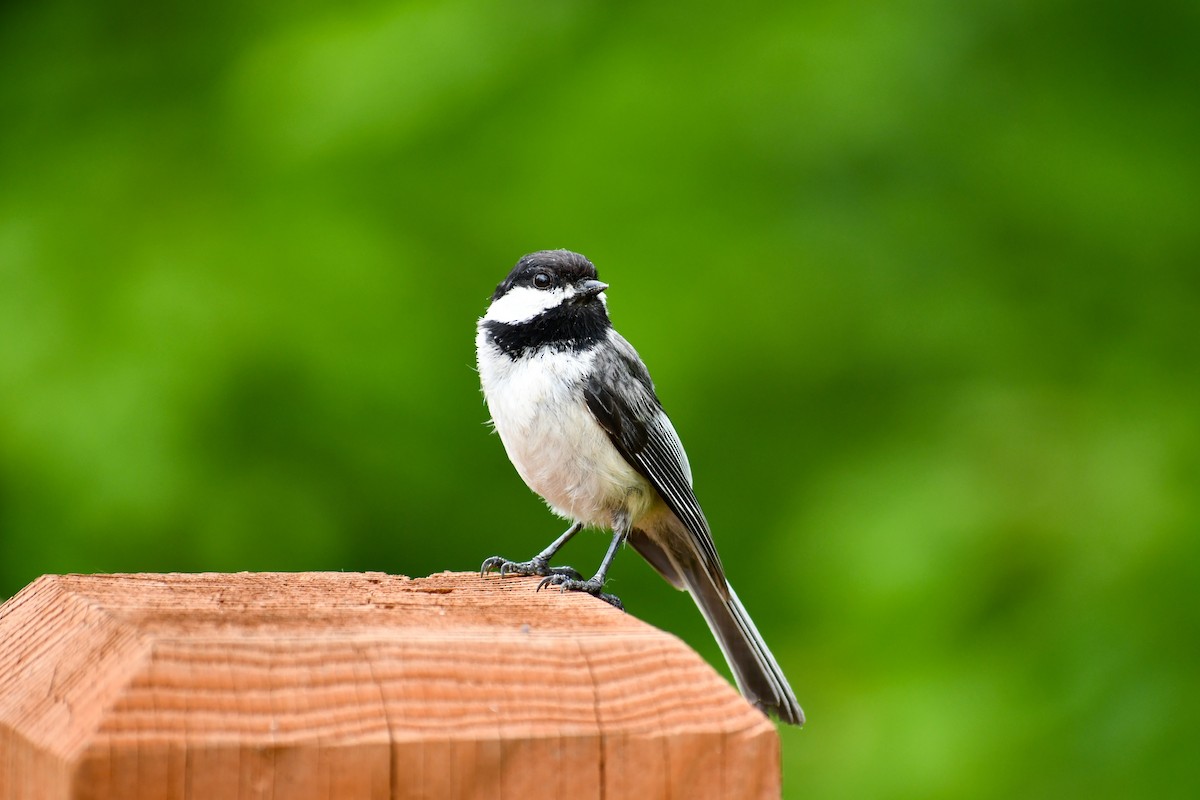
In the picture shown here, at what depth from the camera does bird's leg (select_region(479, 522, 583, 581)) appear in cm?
359

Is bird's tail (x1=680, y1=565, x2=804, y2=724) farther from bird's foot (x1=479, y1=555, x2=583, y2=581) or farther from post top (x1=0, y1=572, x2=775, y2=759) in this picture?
post top (x1=0, y1=572, x2=775, y2=759)

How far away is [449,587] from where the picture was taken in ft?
8.09

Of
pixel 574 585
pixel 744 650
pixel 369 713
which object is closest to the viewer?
pixel 369 713

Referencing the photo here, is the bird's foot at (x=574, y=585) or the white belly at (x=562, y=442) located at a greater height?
the white belly at (x=562, y=442)

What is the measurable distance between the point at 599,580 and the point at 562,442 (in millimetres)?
410

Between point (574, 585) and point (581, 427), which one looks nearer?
point (574, 585)

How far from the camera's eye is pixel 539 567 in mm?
3885

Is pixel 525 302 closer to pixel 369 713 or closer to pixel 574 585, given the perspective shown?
pixel 574 585

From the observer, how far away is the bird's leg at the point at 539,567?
11.8ft

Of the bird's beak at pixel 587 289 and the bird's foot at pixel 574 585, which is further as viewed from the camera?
the bird's beak at pixel 587 289

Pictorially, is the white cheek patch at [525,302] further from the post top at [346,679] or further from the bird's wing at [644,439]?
the post top at [346,679]

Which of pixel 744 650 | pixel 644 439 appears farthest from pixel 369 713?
pixel 644 439

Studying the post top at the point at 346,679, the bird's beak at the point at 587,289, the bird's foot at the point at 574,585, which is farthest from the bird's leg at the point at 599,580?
the post top at the point at 346,679

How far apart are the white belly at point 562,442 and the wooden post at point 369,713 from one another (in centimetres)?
209
